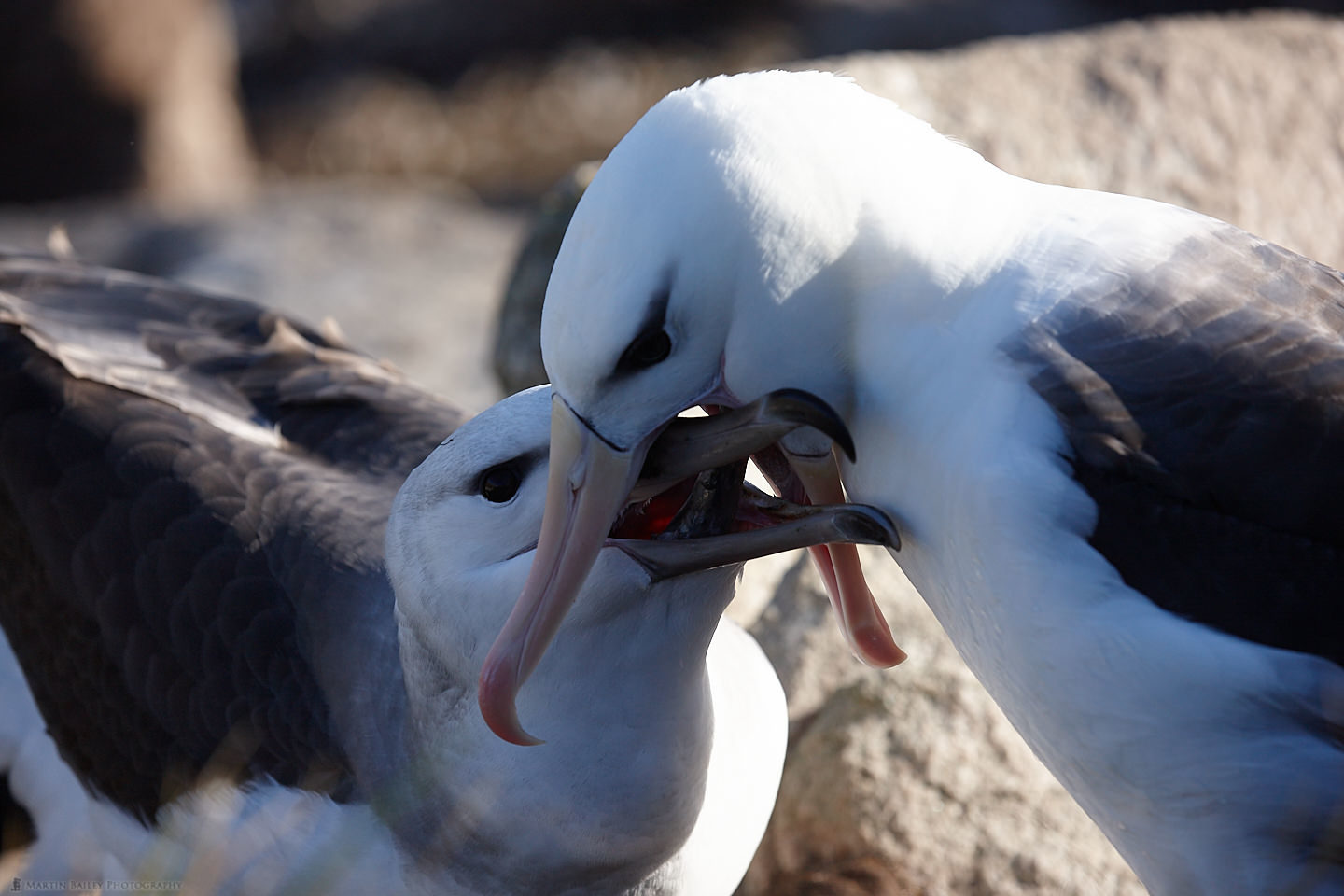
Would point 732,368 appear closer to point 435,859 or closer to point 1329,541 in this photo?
point 1329,541

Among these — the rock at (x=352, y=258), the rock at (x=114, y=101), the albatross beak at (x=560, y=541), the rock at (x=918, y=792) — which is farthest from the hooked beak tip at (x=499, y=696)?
the rock at (x=114, y=101)

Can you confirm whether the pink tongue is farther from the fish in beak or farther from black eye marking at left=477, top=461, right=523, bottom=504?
black eye marking at left=477, top=461, right=523, bottom=504

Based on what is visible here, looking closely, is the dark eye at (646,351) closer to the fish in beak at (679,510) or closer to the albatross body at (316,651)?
the fish in beak at (679,510)

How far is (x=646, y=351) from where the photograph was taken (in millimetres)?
2207

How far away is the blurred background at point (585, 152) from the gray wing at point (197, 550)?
1.22 metres

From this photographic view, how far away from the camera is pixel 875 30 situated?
1183cm

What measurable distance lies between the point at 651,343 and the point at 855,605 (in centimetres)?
92

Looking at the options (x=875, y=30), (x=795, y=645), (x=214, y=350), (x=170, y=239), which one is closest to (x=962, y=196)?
(x=795, y=645)

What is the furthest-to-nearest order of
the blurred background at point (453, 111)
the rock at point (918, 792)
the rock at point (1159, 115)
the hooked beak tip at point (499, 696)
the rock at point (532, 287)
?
the blurred background at point (453, 111)
the rock at point (1159, 115)
the rock at point (532, 287)
the rock at point (918, 792)
the hooked beak tip at point (499, 696)

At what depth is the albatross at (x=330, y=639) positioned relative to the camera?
8.73 feet

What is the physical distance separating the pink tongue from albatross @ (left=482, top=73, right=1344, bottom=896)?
0.47 meters

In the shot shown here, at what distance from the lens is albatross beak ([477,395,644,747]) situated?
231 cm

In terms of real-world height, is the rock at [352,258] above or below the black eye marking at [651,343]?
below

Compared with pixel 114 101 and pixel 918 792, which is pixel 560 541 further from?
pixel 114 101
